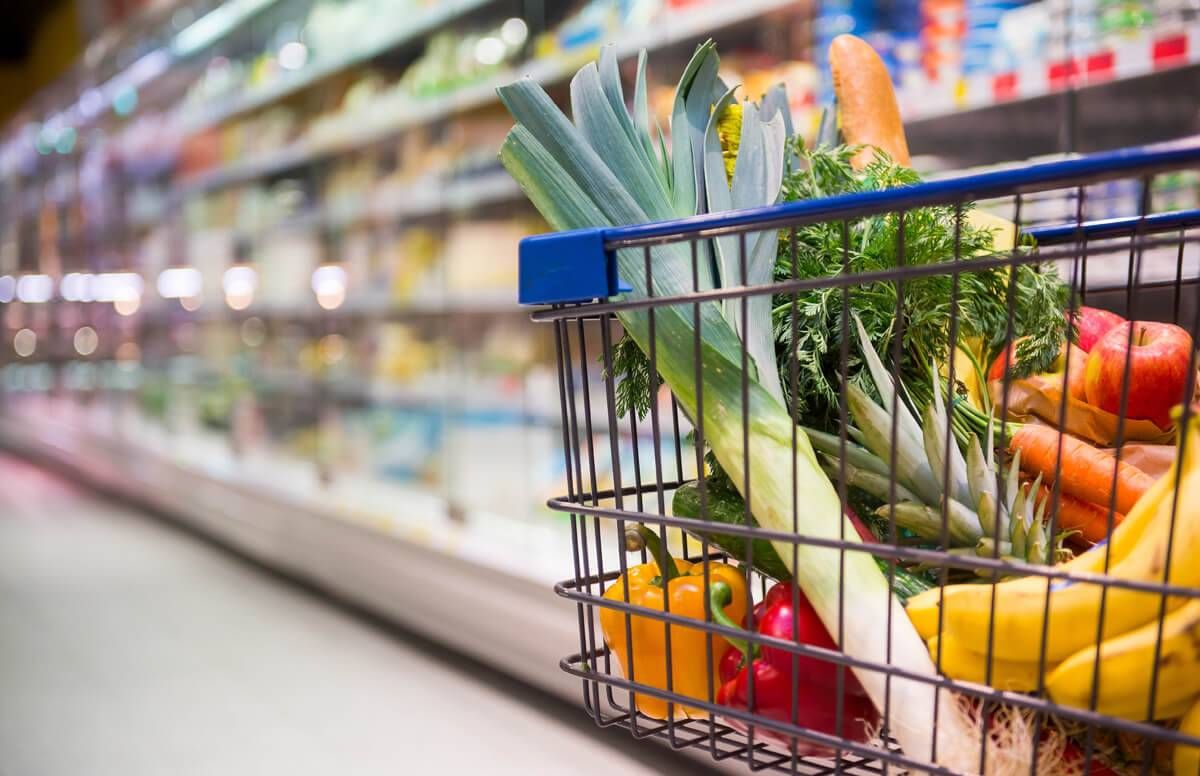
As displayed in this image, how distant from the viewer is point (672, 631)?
0.82m

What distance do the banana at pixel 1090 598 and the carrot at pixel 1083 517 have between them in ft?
0.53

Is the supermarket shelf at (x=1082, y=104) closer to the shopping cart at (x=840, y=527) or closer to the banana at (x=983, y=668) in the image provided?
the shopping cart at (x=840, y=527)

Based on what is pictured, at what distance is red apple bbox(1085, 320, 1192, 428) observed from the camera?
78cm

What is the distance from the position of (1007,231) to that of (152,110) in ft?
19.8

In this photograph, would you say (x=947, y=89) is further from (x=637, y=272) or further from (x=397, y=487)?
(x=397, y=487)

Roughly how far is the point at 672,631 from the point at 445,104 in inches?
117

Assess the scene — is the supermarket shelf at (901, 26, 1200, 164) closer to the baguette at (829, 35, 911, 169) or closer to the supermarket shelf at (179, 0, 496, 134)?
the baguette at (829, 35, 911, 169)

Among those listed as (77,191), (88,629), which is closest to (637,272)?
(88,629)

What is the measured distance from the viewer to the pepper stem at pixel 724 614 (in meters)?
0.77

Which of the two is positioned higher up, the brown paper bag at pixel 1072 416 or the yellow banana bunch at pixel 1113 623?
the brown paper bag at pixel 1072 416

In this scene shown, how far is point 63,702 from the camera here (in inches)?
99.3

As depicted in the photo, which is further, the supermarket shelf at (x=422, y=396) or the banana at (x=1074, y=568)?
the supermarket shelf at (x=422, y=396)

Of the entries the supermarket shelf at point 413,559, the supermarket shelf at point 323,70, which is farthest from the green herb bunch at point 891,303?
the supermarket shelf at point 323,70

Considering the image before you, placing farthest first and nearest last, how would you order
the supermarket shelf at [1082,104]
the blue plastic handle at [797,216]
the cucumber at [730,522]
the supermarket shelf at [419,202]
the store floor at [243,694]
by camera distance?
the supermarket shelf at [419,202] → the store floor at [243,694] → the supermarket shelf at [1082,104] → the cucumber at [730,522] → the blue plastic handle at [797,216]
